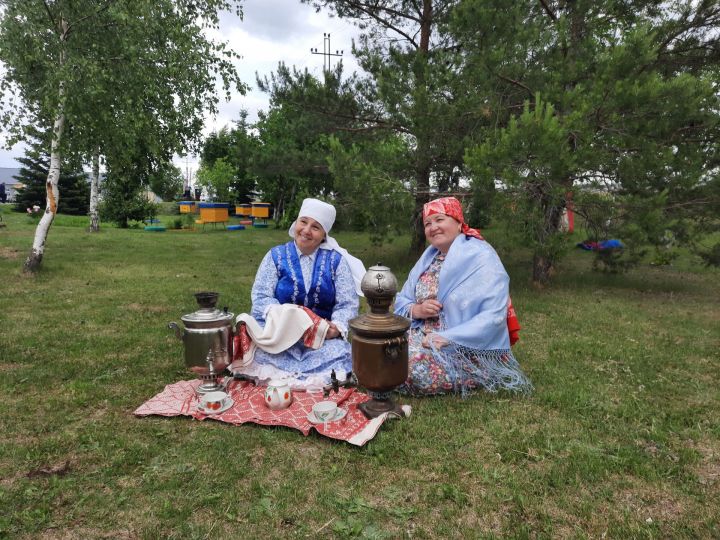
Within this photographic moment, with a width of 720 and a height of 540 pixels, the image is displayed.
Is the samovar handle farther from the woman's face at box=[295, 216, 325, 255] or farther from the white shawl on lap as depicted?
the woman's face at box=[295, 216, 325, 255]

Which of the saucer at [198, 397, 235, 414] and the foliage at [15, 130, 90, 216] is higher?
the foliage at [15, 130, 90, 216]

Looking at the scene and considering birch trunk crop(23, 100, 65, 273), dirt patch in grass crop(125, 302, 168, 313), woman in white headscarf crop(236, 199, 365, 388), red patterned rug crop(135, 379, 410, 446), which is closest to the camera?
red patterned rug crop(135, 379, 410, 446)

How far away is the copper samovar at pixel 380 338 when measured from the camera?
3.03 meters

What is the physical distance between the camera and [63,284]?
27.0ft

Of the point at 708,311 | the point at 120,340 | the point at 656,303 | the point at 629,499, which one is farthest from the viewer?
the point at 656,303

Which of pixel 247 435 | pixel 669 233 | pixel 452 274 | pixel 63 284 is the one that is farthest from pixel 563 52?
pixel 63 284

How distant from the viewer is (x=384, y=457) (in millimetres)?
2885

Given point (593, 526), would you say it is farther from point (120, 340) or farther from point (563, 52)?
point (563, 52)

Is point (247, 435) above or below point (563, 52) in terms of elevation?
below

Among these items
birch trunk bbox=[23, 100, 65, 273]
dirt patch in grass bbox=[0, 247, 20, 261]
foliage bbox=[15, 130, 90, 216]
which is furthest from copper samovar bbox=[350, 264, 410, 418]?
foliage bbox=[15, 130, 90, 216]

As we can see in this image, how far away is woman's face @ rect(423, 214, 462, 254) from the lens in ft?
12.6

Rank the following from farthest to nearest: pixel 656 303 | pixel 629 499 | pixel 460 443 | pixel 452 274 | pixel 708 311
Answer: pixel 656 303
pixel 708 311
pixel 452 274
pixel 460 443
pixel 629 499

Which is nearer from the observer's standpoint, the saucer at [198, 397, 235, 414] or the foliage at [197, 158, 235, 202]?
the saucer at [198, 397, 235, 414]

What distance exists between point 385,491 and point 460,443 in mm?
714
